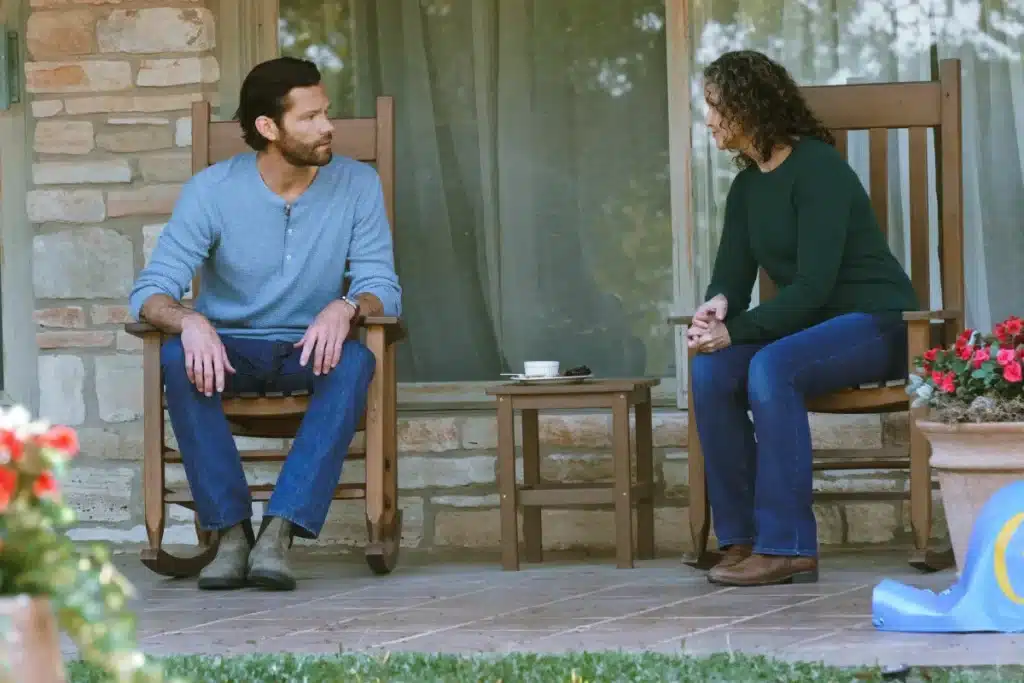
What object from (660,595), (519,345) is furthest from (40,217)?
(660,595)

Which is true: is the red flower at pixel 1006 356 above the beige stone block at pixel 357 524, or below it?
above

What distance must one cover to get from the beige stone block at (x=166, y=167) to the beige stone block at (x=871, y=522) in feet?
6.26

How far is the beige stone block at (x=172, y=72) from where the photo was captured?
4.34m

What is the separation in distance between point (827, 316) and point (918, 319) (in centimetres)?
23

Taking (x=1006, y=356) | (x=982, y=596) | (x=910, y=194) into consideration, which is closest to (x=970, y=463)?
(x=1006, y=356)

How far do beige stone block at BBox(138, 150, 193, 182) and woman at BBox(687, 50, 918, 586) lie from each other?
4.88 ft

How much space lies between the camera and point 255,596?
11.1ft

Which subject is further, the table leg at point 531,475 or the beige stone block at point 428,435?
the beige stone block at point 428,435

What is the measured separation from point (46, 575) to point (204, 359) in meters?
2.20

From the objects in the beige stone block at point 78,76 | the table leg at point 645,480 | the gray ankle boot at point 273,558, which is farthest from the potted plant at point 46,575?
the beige stone block at point 78,76

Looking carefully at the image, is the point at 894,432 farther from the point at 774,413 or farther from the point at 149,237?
the point at 149,237

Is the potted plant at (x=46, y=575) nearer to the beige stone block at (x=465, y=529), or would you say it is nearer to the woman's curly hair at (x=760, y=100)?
the woman's curly hair at (x=760, y=100)

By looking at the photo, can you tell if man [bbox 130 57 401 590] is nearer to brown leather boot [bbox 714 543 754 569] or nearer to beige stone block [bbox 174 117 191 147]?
beige stone block [bbox 174 117 191 147]

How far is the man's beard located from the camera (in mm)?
3752
